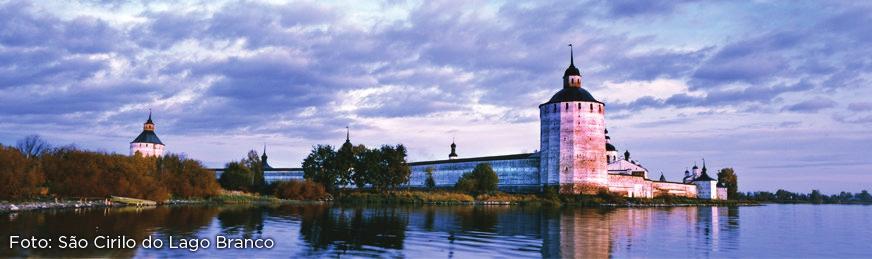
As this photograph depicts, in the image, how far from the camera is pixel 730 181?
121 meters

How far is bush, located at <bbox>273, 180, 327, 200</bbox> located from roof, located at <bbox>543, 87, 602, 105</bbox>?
29085 millimetres

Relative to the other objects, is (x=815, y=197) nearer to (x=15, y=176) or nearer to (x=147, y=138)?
(x=147, y=138)

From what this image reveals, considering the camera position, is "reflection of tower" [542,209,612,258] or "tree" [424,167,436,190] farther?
"tree" [424,167,436,190]

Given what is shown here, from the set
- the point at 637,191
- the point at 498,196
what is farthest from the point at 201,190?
the point at 637,191

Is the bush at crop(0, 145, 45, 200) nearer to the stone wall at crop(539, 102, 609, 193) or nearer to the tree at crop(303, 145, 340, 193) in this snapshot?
the tree at crop(303, 145, 340, 193)

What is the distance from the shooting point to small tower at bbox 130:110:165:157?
4729 inches

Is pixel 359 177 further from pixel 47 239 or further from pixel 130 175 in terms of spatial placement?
pixel 47 239

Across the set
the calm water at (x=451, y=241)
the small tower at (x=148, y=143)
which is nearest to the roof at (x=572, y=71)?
the calm water at (x=451, y=241)

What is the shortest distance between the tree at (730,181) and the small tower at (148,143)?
327 ft

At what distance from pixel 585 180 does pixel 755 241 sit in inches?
2262

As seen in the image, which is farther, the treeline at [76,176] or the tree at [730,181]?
the tree at [730,181]

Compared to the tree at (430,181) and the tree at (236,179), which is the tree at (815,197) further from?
the tree at (236,179)

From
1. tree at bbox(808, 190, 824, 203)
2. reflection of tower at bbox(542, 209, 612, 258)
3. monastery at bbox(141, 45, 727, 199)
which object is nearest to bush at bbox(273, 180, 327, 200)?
monastery at bbox(141, 45, 727, 199)

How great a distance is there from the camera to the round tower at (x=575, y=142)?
257ft
